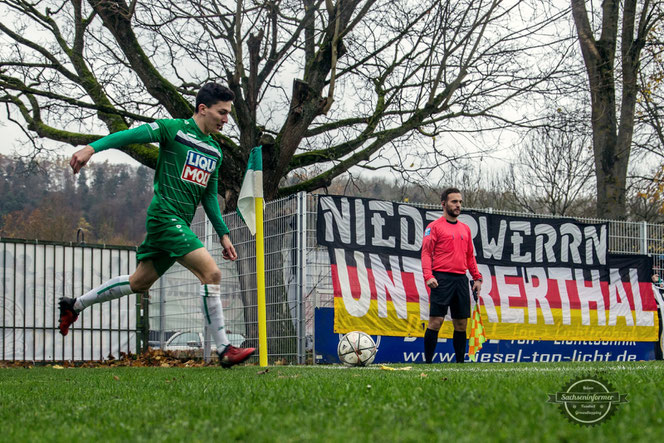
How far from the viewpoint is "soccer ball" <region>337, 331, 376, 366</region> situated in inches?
359

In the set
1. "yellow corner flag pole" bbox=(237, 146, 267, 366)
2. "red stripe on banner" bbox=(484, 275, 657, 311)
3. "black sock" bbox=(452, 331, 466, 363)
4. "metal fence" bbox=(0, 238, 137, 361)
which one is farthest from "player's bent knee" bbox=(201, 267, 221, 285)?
"metal fence" bbox=(0, 238, 137, 361)

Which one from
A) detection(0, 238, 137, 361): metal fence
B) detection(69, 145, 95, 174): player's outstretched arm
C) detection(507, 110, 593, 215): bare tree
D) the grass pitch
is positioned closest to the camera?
the grass pitch

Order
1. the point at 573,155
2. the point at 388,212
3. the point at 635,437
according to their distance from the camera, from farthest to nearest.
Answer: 1. the point at 573,155
2. the point at 388,212
3. the point at 635,437

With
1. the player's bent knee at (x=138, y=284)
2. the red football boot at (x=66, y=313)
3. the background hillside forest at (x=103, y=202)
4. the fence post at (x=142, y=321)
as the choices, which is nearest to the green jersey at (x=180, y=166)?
the player's bent knee at (x=138, y=284)

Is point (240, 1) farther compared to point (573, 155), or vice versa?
point (573, 155)

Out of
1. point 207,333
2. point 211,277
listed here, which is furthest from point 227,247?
point 207,333

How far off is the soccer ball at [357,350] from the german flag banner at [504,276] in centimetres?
A: 201

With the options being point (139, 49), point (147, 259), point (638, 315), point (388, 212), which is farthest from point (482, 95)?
point (147, 259)

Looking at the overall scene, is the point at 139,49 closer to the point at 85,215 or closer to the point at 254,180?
the point at 254,180

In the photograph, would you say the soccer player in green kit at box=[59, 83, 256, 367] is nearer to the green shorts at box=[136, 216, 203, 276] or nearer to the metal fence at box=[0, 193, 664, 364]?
the green shorts at box=[136, 216, 203, 276]

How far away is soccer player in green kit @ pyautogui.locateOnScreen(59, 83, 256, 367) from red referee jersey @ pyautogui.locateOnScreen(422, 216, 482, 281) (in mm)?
3948

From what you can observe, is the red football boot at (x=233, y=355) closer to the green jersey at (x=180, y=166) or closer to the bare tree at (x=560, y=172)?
the green jersey at (x=180, y=166)

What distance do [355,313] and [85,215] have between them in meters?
64.0

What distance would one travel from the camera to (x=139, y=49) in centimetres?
1442
